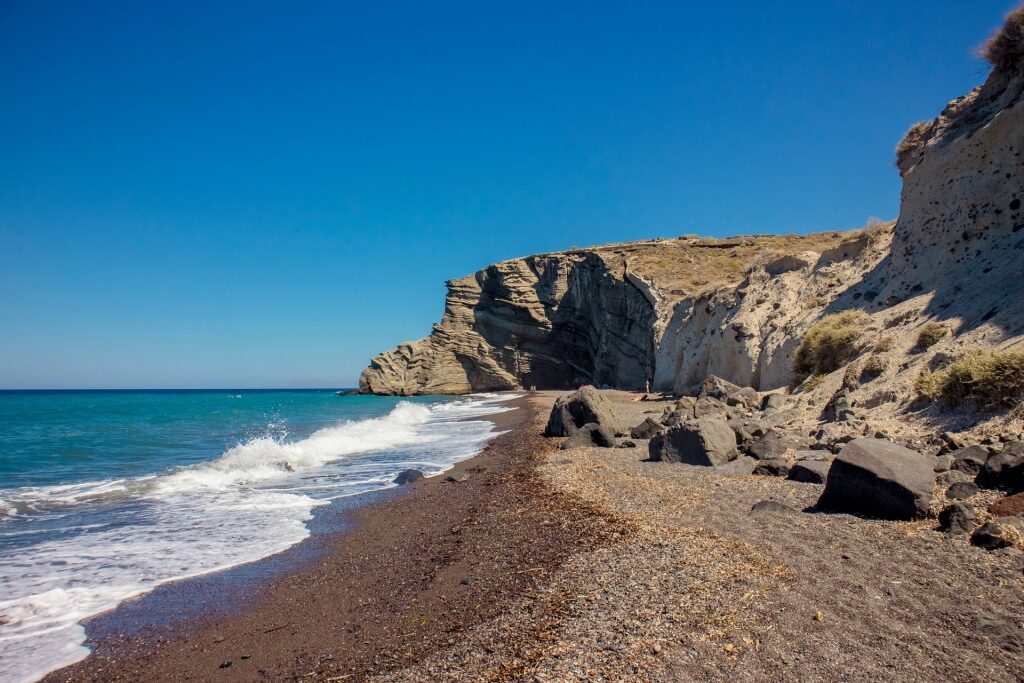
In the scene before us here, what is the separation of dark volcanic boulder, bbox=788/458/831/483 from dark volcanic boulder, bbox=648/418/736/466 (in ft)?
5.85

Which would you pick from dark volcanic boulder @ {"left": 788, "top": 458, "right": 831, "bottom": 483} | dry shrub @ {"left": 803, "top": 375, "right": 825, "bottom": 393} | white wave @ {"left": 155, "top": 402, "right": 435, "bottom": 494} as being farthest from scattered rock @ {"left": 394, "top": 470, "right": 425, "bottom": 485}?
dry shrub @ {"left": 803, "top": 375, "right": 825, "bottom": 393}

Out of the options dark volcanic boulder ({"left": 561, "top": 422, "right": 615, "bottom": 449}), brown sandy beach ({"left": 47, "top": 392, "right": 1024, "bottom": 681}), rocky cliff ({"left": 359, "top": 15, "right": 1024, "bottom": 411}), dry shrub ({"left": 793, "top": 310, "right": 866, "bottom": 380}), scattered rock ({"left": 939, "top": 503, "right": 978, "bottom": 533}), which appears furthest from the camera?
dry shrub ({"left": 793, "top": 310, "right": 866, "bottom": 380})

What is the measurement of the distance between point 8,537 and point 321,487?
5.23 m

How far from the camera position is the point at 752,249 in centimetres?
5006

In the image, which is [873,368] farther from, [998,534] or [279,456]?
[279,456]

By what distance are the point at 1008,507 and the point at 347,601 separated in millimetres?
6738

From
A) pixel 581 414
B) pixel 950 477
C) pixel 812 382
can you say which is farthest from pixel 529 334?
pixel 950 477

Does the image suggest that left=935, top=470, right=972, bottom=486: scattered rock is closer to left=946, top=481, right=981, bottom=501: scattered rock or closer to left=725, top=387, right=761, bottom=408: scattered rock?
left=946, top=481, right=981, bottom=501: scattered rock

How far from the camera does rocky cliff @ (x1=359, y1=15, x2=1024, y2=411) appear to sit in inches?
513

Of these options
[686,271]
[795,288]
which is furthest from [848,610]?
[686,271]

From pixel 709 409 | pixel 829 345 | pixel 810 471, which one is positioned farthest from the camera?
pixel 829 345

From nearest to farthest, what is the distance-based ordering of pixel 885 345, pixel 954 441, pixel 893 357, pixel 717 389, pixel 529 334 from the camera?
pixel 954 441, pixel 893 357, pixel 885 345, pixel 717 389, pixel 529 334

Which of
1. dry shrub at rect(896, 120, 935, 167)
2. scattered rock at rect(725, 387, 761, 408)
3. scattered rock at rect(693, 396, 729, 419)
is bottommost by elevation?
scattered rock at rect(693, 396, 729, 419)

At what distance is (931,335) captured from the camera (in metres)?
12.8
